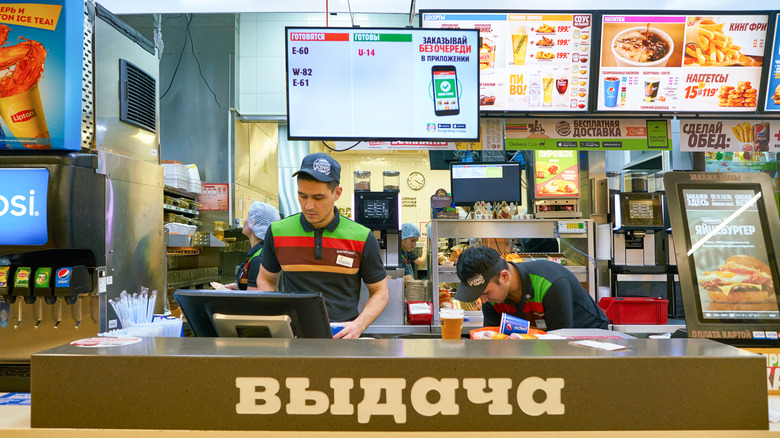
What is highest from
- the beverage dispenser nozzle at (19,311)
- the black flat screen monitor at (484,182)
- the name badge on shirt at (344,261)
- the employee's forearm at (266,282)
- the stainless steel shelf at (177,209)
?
Answer: the black flat screen monitor at (484,182)

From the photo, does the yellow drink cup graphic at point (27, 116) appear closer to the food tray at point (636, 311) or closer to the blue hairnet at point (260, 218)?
the blue hairnet at point (260, 218)

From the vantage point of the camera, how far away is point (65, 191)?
6.98ft

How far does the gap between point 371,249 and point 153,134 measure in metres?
1.40

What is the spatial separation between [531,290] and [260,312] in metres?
1.66

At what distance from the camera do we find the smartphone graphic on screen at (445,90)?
309cm

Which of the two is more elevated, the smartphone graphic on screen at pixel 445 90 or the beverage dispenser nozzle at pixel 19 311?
the smartphone graphic on screen at pixel 445 90

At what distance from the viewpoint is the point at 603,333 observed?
1.65 metres

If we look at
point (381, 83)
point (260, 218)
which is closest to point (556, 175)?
point (381, 83)

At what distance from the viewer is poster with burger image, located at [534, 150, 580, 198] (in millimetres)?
4586

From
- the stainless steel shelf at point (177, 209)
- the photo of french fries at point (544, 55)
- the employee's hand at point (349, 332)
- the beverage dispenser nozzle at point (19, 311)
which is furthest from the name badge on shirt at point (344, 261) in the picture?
the stainless steel shelf at point (177, 209)

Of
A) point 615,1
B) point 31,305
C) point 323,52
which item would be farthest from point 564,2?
point 31,305

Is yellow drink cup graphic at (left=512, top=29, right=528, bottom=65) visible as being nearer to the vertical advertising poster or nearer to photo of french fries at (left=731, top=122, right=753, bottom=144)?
photo of french fries at (left=731, top=122, right=753, bottom=144)

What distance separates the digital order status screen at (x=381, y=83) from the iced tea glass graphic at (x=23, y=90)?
125 cm

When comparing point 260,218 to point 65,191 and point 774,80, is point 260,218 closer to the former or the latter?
point 65,191
